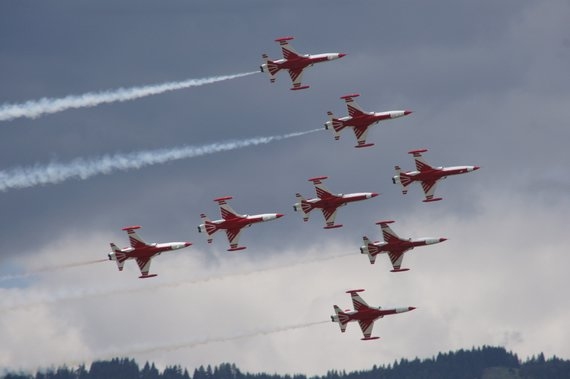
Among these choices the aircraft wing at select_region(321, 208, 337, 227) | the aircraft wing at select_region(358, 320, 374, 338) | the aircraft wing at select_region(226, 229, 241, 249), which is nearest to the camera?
the aircraft wing at select_region(226, 229, 241, 249)

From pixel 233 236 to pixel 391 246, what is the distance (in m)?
20.6

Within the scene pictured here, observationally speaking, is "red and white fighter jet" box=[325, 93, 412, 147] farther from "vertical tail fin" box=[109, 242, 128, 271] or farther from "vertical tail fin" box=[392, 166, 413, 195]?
"vertical tail fin" box=[109, 242, 128, 271]

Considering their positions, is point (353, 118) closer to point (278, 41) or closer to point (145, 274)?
point (278, 41)

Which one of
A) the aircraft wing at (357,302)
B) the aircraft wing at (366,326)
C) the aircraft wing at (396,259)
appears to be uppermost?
the aircraft wing at (396,259)

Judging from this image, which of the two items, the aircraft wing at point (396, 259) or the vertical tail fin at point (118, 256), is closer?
the vertical tail fin at point (118, 256)

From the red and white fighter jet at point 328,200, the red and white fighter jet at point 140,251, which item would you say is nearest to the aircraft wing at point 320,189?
the red and white fighter jet at point 328,200

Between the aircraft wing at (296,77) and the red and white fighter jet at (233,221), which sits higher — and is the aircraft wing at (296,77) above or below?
above

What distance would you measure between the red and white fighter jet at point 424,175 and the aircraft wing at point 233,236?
2150 centimetres

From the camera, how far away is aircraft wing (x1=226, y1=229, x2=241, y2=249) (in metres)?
183

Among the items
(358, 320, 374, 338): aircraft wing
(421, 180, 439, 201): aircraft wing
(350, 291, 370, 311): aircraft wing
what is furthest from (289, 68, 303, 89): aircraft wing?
(358, 320, 374, 338): aircraft wing

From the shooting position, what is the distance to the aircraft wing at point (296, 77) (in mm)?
185750

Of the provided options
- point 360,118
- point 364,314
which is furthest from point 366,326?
point 360,118

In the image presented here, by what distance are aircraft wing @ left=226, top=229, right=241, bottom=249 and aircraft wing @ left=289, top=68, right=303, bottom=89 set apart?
19360 mm

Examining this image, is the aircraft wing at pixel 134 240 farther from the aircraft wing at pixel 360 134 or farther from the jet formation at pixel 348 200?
the aircraft wing at pixel 360 134
